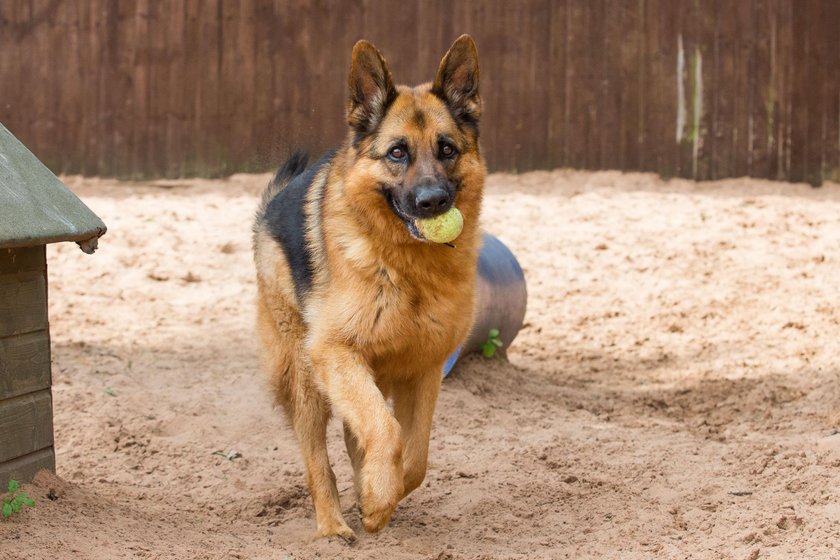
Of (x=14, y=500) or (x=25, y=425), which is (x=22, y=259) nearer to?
(x=25, y=425)

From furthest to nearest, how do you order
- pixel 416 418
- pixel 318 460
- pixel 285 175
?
1. pixel 285 175
2. pixel 318 460
3. pixel 416 418

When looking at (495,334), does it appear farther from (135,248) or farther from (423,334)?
(135,248)

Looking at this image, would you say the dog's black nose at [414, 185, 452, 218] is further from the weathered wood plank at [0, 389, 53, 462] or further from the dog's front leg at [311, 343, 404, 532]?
the weathered wood plank at [0, 389, 53, 462]

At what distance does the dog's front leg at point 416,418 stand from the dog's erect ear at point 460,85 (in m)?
1.20

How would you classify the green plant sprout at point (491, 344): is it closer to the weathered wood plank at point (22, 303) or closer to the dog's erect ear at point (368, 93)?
the dog's erect ear at point (368, 93)

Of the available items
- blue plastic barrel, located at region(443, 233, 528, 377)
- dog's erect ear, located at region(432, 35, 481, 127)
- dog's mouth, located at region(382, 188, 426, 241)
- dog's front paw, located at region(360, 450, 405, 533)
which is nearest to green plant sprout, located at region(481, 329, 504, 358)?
blue plastic barrel, located at region(443, 233, 528, 377)

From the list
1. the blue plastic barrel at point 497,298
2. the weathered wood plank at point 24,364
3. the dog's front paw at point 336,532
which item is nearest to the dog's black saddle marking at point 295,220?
the dog's front paw at point 336,532

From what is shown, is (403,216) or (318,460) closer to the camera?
(403,216)

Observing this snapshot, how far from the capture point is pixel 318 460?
190 inches

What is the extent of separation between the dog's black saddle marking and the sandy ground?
1.17m

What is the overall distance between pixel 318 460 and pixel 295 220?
114cm

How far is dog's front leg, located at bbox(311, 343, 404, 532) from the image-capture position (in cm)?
424

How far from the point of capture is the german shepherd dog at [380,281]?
4414 mm

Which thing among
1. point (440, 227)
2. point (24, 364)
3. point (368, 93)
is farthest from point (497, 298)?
point (24, 364)
